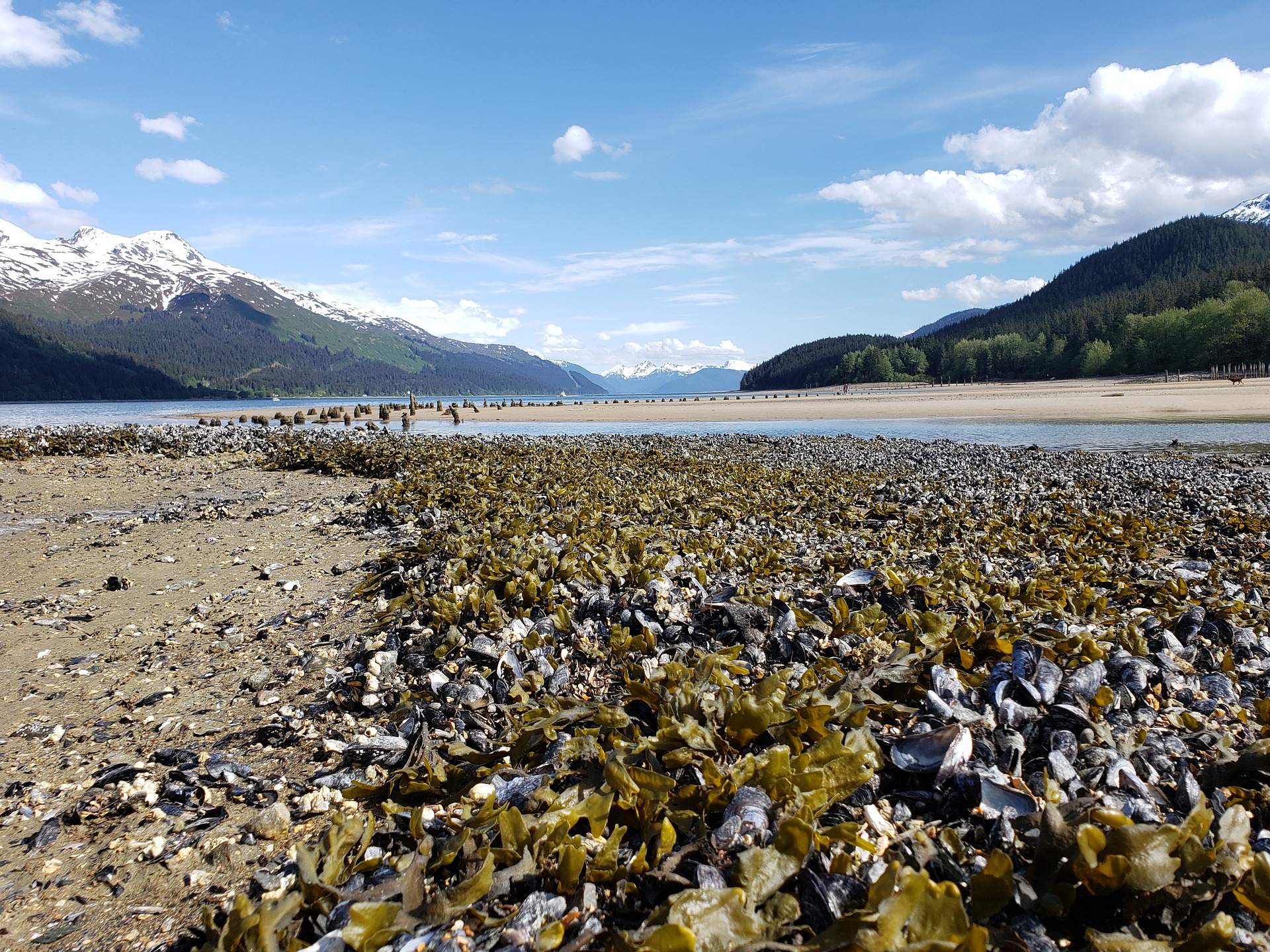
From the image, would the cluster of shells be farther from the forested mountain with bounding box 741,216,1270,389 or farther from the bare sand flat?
the forested mountain with bounding box 741,216,1270,389

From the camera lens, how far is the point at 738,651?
3.61 m

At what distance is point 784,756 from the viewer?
88.3 inches

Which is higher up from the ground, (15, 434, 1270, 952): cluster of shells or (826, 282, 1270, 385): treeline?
(826, 282, 1270, 385): treeline

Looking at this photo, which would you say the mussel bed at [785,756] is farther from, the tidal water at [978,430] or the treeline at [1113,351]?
the treeline at [1113,351]

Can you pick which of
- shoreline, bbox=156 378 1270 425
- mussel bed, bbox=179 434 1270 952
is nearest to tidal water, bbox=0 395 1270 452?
shoreline, bbox=156 378 1270 425

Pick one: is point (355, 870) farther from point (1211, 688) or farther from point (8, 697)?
point (1211, 688)

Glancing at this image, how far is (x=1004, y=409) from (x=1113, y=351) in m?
81.1

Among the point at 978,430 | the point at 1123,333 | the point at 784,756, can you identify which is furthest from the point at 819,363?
the point at 784,756

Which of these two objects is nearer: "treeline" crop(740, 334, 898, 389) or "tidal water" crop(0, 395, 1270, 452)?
"tidal water" crop(0, 395, 1270, 452)

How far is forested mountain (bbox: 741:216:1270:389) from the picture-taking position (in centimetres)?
8794

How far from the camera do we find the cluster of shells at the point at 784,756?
1.74 m

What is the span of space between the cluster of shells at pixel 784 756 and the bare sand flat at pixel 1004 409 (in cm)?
3529

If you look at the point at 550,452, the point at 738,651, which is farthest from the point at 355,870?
the point at 550,452

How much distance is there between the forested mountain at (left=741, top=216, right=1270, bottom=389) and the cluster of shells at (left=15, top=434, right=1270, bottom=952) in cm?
11352
